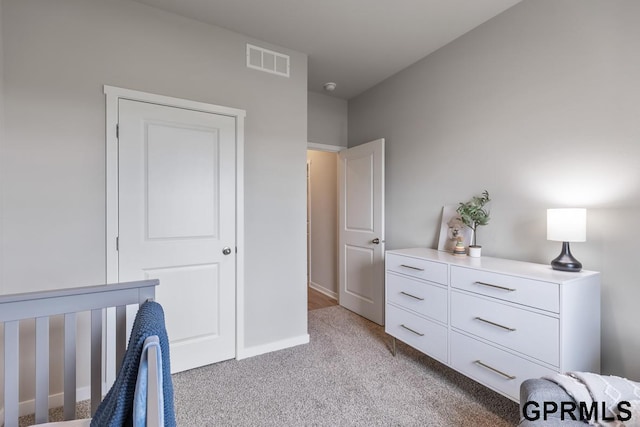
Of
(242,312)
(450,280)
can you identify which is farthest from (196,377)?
(450,280)

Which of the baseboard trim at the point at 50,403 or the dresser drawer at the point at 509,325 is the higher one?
the dresser drawer at the point at 509,325

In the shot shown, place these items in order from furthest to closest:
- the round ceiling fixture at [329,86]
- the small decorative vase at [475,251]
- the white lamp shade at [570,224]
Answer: the round ceiling fixture at [329,86] → the small decorative vase at [475,251] → the white lamp shade at [570,224]

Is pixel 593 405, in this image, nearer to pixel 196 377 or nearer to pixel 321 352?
pixel 321 352

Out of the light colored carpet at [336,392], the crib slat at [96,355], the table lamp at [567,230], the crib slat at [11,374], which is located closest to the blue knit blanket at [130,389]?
the crib slat at [96,355]

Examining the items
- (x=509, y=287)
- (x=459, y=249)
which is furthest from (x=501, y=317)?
(x=459, y=249)

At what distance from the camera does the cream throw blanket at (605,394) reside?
1018 mm

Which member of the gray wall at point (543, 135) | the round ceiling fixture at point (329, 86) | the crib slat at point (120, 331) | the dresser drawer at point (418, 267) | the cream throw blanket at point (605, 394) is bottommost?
the cream throw blanket at point (605, 394)

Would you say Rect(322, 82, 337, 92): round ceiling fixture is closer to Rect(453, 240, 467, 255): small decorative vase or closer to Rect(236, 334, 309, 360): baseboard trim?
Rect(453, 240, 467, 255): small decorative vase

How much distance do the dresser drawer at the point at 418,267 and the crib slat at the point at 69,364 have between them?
2.01 metres

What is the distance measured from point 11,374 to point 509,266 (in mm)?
2475

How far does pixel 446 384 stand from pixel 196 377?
1797 mm

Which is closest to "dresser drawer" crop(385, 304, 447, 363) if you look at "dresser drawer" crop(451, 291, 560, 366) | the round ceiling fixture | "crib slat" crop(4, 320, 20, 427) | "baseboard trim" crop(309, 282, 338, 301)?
"dresser drawer" crop(451, 291, 560, 366)

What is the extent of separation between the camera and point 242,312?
95.8 inches

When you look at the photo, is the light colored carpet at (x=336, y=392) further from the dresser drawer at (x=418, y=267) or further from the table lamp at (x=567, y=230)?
the table lamp at (x=567, y=230)
